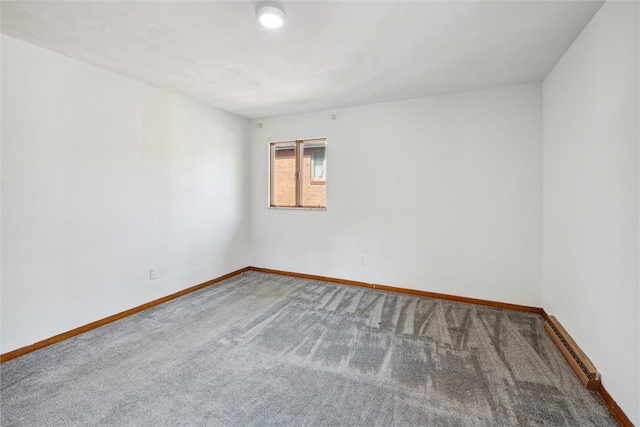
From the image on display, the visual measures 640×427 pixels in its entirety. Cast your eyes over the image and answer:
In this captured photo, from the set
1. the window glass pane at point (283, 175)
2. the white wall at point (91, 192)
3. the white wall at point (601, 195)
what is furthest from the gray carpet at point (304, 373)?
the window glass pane at point (283, 175)

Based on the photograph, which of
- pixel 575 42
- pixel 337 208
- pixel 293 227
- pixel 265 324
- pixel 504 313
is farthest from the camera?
pixel 293 227

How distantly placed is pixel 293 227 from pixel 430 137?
7.59 feet

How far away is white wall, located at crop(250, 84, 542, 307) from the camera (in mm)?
3002

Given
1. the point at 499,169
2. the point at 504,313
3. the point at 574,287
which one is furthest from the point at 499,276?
the point at 499,169

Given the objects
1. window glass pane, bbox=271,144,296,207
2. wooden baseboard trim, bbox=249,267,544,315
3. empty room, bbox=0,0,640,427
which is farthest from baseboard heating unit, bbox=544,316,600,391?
window glass pane, bbox=271,144,296,207

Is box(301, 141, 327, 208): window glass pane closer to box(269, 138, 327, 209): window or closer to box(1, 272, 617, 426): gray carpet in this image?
box(269, 138, 327, 209): window

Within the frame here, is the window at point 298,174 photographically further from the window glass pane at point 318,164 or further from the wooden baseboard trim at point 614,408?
the wooden baseboard trim at point 614,408

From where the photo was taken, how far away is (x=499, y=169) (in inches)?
121

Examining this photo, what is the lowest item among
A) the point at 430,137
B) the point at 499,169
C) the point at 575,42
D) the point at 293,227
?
the point at 293,227

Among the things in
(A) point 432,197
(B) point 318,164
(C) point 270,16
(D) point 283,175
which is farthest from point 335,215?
(C) point 270,16

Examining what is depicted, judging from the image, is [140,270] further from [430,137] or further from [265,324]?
[430,137]

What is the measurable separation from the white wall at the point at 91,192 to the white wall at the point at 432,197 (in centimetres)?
151

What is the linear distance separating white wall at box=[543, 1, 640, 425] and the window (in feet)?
8.71

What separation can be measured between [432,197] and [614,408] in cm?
228
